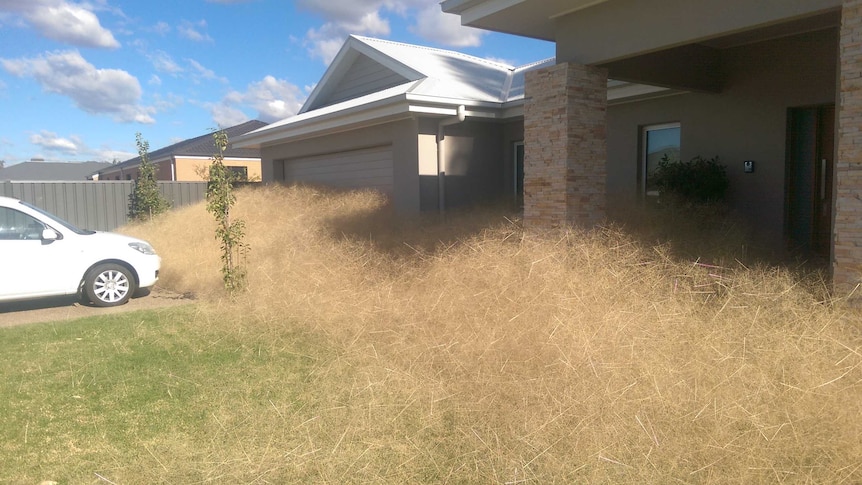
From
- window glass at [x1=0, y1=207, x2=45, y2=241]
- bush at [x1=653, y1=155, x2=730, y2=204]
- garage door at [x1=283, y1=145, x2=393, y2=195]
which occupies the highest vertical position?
garage door at [x1=283, y1=145, x2=393, y2=195]

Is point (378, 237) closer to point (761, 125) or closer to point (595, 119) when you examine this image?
point (595, 119)

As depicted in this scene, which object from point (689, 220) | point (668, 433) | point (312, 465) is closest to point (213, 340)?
point (312, 465)

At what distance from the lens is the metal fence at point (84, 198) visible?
1613 cm

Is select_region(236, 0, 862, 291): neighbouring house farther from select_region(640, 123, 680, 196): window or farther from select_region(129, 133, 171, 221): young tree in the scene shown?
select_region(129, 133, 171, 221): young tree

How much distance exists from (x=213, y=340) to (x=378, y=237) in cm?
438

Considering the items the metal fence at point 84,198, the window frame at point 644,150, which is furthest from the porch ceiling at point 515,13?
the metal fence at point 84,198

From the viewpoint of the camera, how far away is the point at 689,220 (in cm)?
889

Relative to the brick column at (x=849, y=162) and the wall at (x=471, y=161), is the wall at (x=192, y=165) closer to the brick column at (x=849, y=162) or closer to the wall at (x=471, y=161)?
the wall at (x=471, y=161)

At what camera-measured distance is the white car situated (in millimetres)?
8281

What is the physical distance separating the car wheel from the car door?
245 millimetres

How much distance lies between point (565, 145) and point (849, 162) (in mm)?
3289

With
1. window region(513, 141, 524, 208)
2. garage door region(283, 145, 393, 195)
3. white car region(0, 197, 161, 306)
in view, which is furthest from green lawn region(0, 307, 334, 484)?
window region(513, 141, 524, 208)

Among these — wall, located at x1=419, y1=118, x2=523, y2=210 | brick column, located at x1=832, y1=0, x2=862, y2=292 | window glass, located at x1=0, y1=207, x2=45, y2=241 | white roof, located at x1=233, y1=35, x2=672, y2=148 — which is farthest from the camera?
wall, located at x1=419, y1=118, x2=523, y2=210

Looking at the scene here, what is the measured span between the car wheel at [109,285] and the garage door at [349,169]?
5.91 meters
